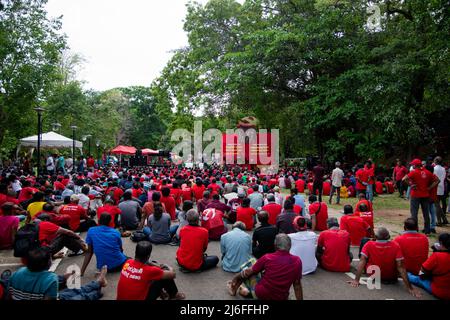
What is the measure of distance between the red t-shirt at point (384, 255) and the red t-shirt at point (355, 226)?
1.86 metres

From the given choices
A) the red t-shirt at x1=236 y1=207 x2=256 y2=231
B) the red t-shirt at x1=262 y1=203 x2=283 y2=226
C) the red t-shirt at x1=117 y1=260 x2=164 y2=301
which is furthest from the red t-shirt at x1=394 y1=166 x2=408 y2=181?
the red t-shirt at x1=117 y1=260 x2=164 y2=301

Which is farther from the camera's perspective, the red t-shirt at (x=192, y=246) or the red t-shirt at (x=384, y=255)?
the red t-shirt at (x=192, y=246)

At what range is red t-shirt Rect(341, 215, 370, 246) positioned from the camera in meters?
7.20

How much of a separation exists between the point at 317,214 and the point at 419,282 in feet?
12.1

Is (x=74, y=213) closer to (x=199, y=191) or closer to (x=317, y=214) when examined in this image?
(x=199, y=191)

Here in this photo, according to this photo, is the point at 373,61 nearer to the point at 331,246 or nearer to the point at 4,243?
the point at 331,246

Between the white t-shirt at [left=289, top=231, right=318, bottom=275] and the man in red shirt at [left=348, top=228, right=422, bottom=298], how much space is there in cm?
75

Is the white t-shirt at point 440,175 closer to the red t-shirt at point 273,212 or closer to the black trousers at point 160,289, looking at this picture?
the red t-shirt at point 273,212

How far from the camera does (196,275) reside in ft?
19.4

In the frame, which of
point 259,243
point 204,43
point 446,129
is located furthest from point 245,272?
point 204,43

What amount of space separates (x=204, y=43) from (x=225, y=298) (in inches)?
874

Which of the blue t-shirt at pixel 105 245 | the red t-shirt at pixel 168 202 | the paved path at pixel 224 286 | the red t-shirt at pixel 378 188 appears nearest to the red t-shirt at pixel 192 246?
the paved path at pixel 224 286

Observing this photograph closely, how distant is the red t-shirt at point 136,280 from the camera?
4.11 metres

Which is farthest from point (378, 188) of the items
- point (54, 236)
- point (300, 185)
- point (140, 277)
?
point (140, 277)
